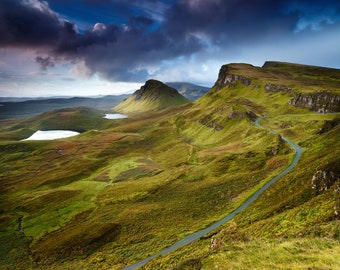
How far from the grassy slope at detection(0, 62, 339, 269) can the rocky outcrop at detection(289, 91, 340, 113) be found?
8.81m

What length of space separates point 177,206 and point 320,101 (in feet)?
Answer: 371

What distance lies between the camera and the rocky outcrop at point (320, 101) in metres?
123

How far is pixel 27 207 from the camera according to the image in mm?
97562

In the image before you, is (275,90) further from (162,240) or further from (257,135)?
(162,240)

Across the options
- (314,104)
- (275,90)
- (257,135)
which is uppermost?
(275,90)

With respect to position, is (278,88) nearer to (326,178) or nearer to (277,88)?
(277,88)

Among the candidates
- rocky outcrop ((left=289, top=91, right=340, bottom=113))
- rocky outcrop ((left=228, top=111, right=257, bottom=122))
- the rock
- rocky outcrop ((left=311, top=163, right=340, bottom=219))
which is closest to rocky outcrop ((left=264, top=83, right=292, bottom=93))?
the rock

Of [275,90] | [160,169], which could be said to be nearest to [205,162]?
[160,169]

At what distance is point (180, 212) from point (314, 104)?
115 meters

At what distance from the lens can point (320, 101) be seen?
431 ft

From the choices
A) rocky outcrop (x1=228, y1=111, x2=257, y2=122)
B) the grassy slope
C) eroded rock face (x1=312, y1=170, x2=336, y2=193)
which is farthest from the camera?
rocky outcrop (x1=228, y1=111, x2=257, y2=122)

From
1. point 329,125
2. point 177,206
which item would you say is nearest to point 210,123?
point 329,125

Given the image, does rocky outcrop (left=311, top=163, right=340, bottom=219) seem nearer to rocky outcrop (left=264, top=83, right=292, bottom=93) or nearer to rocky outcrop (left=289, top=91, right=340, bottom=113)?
rocky outcrop (left=289, top=91, right=340, bottom=113)

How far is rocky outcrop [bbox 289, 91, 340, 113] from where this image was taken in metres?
123
